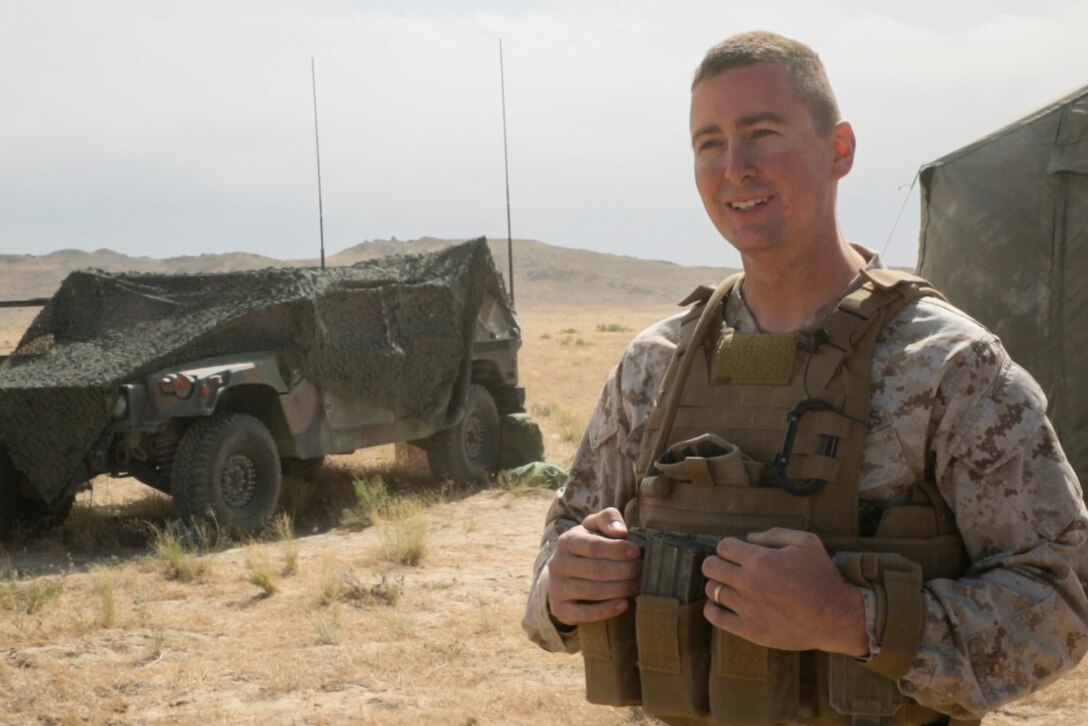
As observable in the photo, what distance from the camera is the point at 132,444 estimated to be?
25.8ft

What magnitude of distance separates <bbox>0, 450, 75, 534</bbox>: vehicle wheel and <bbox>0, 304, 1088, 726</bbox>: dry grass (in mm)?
123

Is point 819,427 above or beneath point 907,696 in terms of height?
above

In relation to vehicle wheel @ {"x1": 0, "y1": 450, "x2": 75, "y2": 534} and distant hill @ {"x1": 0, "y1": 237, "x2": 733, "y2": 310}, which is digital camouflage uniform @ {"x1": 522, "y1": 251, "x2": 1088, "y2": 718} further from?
distant hill @ {"x1": 0, "y1": 237, "x2": 733, "y2": 310}

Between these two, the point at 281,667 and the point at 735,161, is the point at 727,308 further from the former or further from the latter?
the point at 281,667

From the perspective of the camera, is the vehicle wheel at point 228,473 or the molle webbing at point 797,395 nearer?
the molle webbing at point 797,395

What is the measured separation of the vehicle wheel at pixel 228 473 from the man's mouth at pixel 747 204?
637cm

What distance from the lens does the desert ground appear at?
5230 millimetres

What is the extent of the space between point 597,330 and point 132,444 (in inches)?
1297

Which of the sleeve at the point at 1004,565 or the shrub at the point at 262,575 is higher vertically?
the sleeve at the point at 1004,565

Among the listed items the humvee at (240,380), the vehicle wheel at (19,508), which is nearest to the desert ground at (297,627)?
the vehicle wheel at (19,508)

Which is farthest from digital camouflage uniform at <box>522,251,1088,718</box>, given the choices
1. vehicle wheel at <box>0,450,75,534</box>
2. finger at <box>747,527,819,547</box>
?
vehicle wheel at <box>0,450,75,534</box>

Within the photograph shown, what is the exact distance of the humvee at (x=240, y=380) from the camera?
307 inches

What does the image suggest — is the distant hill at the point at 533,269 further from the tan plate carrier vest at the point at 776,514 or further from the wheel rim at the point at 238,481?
the tan plate carrier vest at the point at 776,514

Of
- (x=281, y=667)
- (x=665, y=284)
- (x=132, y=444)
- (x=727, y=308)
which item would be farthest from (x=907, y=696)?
(x=665, y=284)
